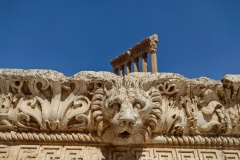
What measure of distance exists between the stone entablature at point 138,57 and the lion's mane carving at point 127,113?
13598 millimetres

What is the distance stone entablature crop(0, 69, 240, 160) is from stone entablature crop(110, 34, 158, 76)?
13393 mm

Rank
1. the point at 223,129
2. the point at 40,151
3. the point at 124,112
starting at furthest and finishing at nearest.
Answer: the point at 223,129
the point at 40,151
the point at 124,112

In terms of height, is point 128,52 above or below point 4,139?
above

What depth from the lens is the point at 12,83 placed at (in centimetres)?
253

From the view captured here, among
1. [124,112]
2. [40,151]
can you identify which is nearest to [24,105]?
[40,151]

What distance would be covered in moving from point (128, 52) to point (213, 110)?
1633 centimetres

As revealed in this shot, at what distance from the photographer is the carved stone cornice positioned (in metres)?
2.43

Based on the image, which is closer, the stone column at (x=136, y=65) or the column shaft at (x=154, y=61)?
the column shaft at (x=154, y=61)

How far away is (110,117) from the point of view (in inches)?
93.7

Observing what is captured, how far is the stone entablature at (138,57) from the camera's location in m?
16.6

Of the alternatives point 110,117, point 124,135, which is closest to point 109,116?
point 110,117

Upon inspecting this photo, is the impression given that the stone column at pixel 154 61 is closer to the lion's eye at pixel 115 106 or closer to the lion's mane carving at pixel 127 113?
the lion's mane carving at pixel 127 113

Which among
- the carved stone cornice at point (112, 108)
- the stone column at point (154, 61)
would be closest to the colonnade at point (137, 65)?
the stone column at point (154, 61)

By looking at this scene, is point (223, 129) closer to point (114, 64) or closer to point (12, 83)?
point (12, 83)
